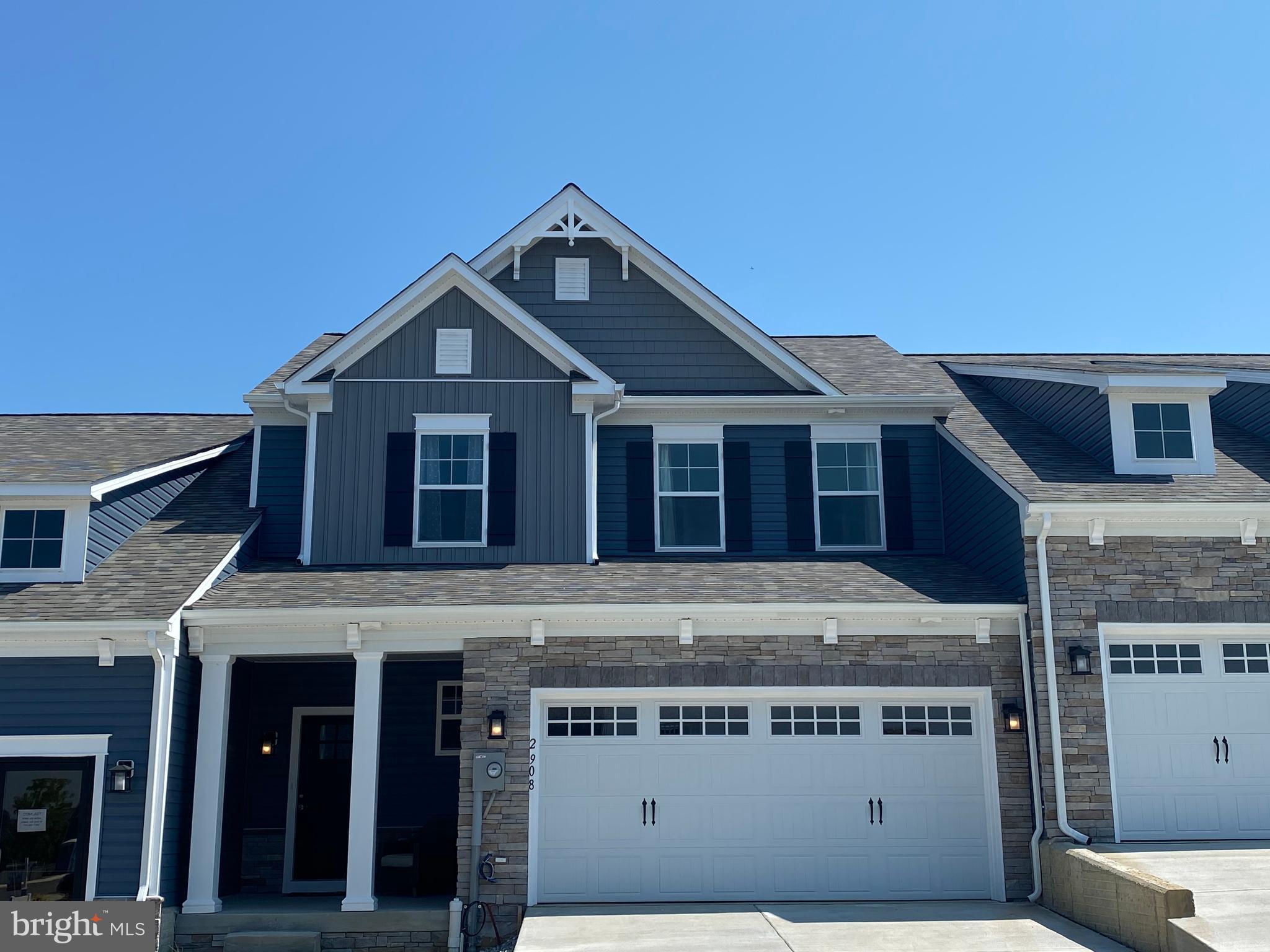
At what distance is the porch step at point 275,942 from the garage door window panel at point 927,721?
623 cm

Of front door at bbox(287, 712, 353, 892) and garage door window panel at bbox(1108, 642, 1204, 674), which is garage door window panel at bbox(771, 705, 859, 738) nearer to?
garage door window panel at bbox(1108, 642, 1204, 674)

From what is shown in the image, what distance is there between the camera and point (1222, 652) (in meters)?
12.9

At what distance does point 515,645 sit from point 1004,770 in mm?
5293

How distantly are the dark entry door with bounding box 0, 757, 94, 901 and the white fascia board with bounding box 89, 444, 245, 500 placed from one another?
2.87 meters

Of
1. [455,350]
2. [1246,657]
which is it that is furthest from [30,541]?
[1246,657]

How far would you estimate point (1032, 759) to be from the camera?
12586 millimetres

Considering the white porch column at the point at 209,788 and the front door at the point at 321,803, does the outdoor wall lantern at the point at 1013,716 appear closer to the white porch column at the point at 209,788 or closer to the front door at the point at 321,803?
the front door at the point at 321,803

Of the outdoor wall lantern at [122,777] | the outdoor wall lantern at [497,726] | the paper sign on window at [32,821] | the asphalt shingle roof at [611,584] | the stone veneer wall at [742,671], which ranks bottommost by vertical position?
the paper sign on window at [32,821]

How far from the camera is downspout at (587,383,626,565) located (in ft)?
48.4

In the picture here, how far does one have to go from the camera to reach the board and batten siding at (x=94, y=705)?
12.0 meters

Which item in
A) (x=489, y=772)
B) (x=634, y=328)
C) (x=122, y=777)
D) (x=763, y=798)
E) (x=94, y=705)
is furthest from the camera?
(x=634, y=328)

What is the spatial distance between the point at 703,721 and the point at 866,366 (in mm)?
6645

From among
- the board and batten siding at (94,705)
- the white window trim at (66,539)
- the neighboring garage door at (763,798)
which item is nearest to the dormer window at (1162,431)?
the neighboring garage door at (763,798)

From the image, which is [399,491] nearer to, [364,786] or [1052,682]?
[364,786]
